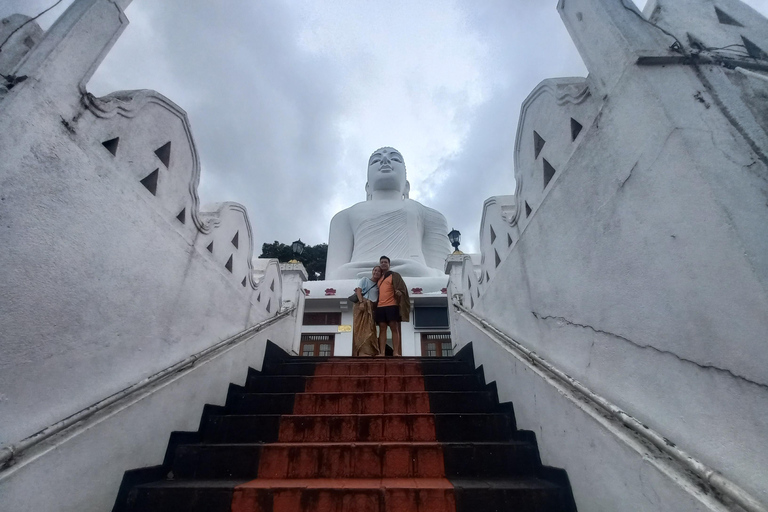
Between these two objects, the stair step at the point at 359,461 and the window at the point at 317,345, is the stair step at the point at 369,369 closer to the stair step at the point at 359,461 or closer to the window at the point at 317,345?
the stair step at the point at 359,461

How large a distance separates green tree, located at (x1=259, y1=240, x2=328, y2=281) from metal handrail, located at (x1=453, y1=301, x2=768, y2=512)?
19.0 metres

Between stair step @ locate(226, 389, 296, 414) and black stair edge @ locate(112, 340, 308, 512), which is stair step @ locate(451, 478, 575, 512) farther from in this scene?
black stair edge @ locate(112, 340, 308, 512)

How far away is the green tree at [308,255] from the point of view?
20906 millimetres

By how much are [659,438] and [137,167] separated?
3.02 metres

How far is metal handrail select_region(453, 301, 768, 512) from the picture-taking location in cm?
104

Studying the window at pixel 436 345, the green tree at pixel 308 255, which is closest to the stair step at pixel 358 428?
the window at pixel 436 345

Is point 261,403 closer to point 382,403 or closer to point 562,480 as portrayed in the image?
point 382,403

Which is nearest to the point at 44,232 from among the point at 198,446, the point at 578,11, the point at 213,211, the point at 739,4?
the point at 198,446

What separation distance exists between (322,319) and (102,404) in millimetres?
6945

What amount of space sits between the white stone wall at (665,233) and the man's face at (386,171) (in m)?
9.64

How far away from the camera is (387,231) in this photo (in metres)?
10.7

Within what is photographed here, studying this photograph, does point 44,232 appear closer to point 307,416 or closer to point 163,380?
point 163,380

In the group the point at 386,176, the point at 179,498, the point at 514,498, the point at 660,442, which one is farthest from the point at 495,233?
the point at 386,176

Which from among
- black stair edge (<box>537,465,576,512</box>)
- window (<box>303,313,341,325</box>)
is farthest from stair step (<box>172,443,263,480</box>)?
window (<box>303,313,341,325</box>)
